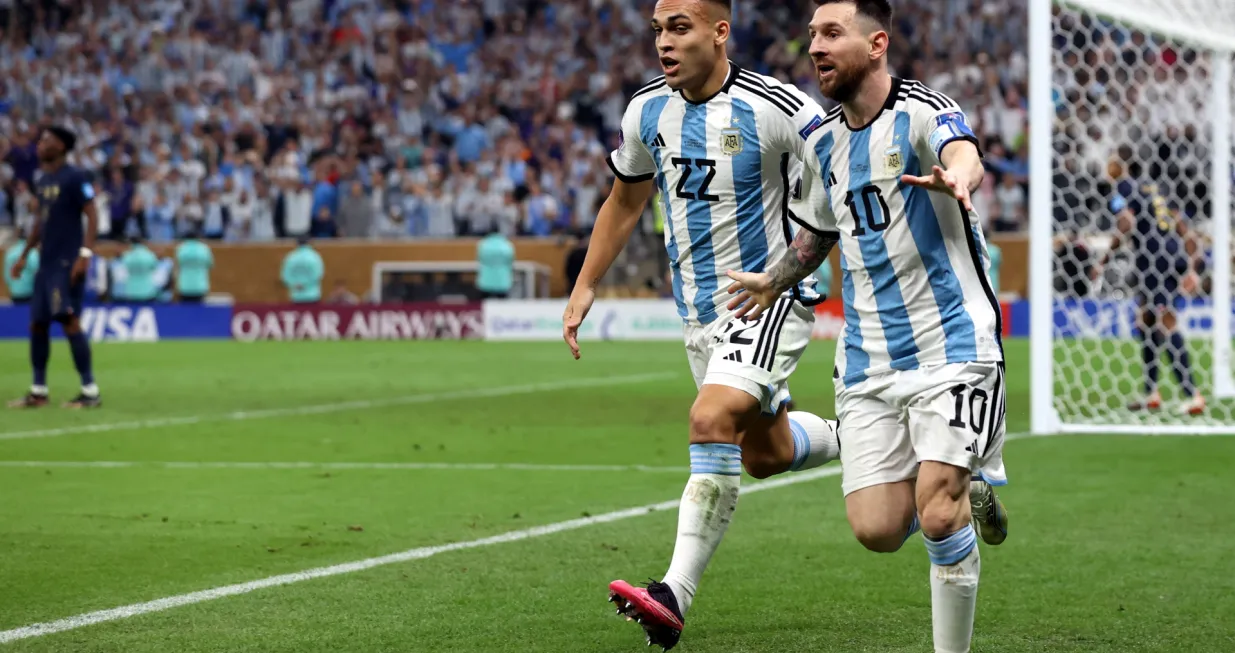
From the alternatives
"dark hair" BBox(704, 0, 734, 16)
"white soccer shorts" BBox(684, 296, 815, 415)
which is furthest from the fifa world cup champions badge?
"white soccer shorts" BBox(684, 296, 815, 415)

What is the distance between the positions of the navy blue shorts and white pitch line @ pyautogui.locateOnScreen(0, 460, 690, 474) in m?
3.64

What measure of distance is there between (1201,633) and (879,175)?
5.93ft

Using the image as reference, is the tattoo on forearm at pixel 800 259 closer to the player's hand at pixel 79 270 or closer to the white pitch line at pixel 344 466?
the white pitch line at pixel 344 466

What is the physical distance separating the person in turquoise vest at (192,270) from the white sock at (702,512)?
22.8 meters

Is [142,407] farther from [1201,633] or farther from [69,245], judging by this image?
[1201,633]

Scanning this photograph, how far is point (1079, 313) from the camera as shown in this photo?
1908 centimetres

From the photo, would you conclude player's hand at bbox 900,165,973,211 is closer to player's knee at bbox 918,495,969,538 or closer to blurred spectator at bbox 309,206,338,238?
player's knee at bbox 918,495,969,538

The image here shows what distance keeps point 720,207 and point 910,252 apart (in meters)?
1.20

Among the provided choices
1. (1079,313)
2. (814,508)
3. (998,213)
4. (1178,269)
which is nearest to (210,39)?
(998,213)

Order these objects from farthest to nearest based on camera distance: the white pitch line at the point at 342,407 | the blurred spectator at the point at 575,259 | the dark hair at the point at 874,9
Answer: the blurred spectator at the point at 575,259
the white pitch line at the point at 342,407
the dark hair at the point at 874,9

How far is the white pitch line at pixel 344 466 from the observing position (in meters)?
9.95

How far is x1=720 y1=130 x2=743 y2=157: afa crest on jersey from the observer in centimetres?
586

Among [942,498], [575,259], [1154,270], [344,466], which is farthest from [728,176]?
[575,259]

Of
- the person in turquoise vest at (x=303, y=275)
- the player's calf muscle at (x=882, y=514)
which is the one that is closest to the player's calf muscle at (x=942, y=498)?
the player's calf muscle at (x=882, y=514)
